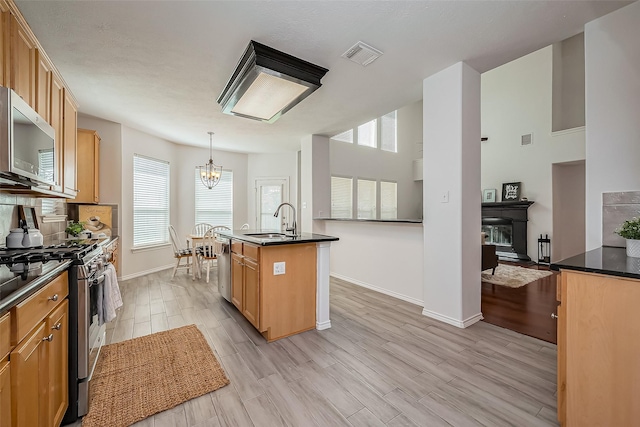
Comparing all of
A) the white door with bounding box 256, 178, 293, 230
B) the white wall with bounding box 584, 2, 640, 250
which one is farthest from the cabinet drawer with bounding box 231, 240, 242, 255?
the white door with bounding box 256, 178, 293, 230

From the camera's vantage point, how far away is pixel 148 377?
1873 mm

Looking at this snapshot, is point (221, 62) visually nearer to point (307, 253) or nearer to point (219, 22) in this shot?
point (219, 22)

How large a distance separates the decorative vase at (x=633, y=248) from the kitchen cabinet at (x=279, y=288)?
7.13ft

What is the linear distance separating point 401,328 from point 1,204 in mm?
3560

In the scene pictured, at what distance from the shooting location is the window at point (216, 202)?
6254 mm

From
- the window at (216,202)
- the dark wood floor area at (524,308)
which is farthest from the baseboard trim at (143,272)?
the dark wood floor area at (524,308)

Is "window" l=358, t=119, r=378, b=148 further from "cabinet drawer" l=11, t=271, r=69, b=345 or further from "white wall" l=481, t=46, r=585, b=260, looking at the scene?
"cabinet drawer" l=11, t=271, r=69, b=345

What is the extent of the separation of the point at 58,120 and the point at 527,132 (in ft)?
27.6

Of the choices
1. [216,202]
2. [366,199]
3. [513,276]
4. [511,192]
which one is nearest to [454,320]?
[513,276]

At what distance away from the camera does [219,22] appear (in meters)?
2.03

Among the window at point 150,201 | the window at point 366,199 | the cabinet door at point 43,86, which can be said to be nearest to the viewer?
the cabinet door at point 43,86

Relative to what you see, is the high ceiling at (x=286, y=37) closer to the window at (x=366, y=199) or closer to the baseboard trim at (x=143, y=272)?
the baseboard trim at (x=143, y=272)

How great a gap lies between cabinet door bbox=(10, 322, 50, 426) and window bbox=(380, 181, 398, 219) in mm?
7432

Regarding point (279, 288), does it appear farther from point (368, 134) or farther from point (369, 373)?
point (368, 134)
